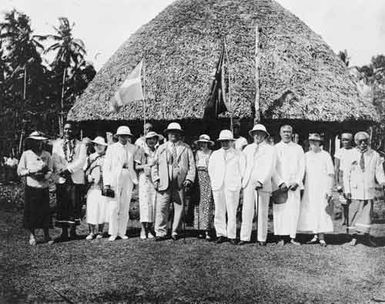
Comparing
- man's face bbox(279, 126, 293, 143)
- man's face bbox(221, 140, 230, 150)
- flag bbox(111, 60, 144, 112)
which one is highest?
flag bbox(111, 60, 144, 112)

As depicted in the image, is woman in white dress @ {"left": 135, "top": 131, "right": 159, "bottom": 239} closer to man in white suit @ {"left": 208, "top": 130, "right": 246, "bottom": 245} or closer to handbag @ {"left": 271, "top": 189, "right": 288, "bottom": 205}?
man in white suit @ {"left": 208, "top": 130, "right": 246, "bottom": 245}

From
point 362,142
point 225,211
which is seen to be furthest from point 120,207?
point 362,142

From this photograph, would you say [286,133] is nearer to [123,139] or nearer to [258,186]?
[258,186]

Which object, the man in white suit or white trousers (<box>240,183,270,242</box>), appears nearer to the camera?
white trousers (<box>240,183,270,242</box>)

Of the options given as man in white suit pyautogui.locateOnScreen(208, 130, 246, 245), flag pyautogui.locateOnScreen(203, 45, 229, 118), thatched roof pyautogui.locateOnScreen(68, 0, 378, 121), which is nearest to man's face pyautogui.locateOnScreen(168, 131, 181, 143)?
man in white suit pyautogui.locateOnScreen(208, 130, 246, 245)

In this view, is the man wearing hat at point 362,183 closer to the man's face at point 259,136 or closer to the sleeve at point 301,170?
the sleeve at point 301,170

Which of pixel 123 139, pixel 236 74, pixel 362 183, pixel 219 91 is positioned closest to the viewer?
pixel 362 183

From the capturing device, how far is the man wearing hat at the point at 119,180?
24.9 feet

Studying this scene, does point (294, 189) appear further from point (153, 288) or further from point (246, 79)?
point (246, 79)

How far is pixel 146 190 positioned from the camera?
7.81 metres

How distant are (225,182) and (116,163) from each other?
1831 millimetres

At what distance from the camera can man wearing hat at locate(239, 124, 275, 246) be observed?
286 inches

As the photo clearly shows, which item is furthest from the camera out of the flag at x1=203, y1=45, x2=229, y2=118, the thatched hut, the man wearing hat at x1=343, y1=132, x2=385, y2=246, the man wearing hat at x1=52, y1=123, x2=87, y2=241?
the thatched hut

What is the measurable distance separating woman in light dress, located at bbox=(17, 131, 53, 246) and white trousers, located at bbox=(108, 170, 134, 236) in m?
0.99
